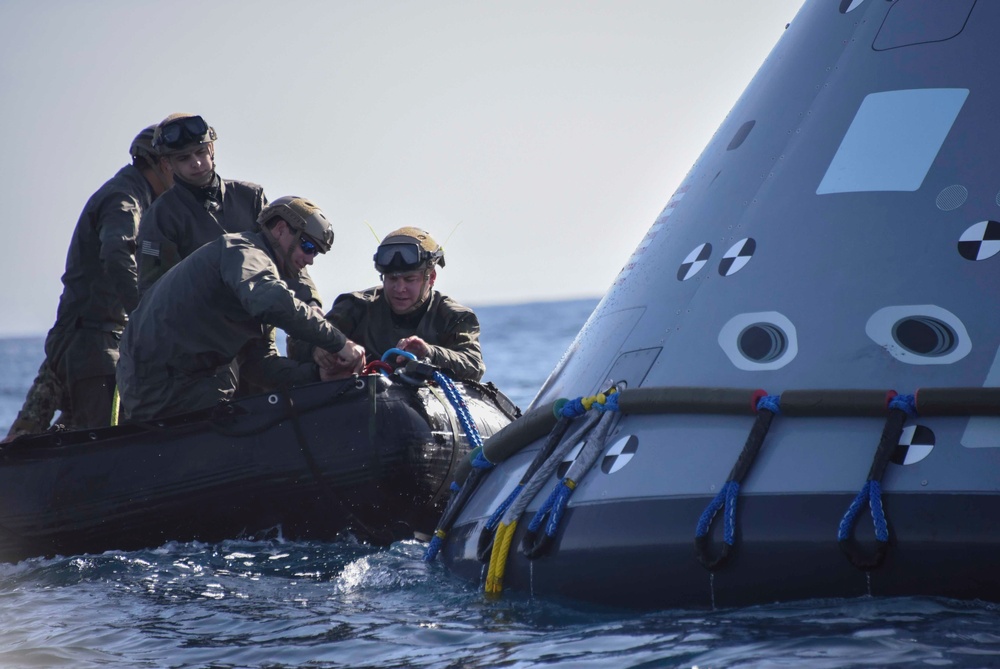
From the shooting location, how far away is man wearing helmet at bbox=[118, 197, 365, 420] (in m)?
5.79

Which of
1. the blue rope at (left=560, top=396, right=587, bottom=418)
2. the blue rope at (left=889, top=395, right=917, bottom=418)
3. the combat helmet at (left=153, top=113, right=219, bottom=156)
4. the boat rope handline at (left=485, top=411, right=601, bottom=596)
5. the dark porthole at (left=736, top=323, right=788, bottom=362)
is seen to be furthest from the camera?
the combat helmet at (left=153, top=113, right=219, bottom=156)

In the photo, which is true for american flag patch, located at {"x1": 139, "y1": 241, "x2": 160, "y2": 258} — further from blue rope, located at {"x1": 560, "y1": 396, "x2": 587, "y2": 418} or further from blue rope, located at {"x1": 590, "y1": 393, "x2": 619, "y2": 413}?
blue rope, located at {"x1": 590, "y1": 393, "x2": 619, "y2": 413}

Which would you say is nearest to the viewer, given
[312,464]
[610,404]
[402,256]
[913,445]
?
[913,445]

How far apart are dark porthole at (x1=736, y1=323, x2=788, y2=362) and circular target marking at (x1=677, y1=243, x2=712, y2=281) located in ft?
1.28

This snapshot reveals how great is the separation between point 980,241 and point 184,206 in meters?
4.14

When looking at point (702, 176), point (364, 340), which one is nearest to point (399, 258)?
point (364, 340)

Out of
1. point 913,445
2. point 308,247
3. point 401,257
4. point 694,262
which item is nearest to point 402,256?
point 401,257

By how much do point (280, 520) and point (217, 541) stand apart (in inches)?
11.8

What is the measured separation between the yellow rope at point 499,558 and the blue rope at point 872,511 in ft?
3.68

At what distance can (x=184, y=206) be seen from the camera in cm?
670

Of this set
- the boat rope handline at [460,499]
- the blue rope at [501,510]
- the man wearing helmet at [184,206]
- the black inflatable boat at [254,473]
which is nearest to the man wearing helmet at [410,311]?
the black inflatable boat at [254,473]

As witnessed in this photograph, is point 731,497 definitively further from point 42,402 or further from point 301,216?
point 42,402

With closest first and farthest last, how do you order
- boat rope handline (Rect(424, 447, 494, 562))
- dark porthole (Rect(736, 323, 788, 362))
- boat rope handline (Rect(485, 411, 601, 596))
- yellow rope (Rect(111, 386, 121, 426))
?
dark porthole (Rect(736, 323, 788, 362)) → boat rope handline (Rect(485, 411, 601, 596)) → boat rope handline (Rect(424, 447, 494, 562)) → yellow rope (Rect(111, 386, 121, 426))

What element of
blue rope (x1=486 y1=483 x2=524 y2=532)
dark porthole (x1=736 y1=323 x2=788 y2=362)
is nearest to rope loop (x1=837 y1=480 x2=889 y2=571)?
dark porthole (x1=736 y1=323 x2=788 y2=362)
